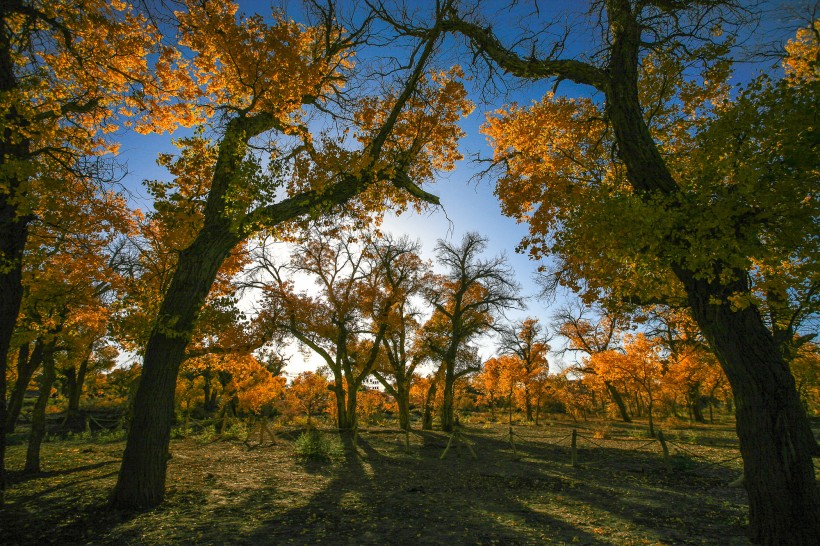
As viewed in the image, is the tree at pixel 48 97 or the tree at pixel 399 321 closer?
the tree at pixel 48 97

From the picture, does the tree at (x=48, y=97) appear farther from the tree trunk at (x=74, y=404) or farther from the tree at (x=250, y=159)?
the tree trunk at (x=74, y=404)

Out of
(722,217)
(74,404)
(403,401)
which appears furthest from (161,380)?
(74,404)

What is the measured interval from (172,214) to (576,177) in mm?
9131

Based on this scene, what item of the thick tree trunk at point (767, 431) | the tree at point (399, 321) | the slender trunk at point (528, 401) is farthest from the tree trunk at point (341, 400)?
the thick tree trunk at point (767, 431)

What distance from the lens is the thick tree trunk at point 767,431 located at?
459 cm

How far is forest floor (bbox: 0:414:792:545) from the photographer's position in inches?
216

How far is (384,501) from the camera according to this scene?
25.4 ft

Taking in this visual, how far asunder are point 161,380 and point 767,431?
29.0ft

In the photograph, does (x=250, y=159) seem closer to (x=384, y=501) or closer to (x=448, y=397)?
(x=384, y=501)

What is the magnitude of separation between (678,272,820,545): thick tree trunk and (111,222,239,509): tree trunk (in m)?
7.70

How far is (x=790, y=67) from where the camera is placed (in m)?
9.25

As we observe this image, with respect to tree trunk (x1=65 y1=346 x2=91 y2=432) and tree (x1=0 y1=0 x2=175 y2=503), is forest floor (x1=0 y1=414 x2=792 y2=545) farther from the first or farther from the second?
tree trunk (x1=65 y1=346 x2=91 y2=432)

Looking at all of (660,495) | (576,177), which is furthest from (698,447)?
(576,177)

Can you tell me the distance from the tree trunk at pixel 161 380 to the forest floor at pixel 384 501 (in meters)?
0.42
